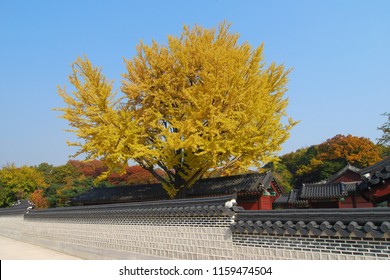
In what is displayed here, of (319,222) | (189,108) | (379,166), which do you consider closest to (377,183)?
(379,166)

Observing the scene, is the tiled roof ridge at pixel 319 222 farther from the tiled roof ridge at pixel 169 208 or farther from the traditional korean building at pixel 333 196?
the traditional korean building at pixel 333 196

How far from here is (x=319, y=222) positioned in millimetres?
4984

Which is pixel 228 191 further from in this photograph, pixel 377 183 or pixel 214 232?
pixel 377 183

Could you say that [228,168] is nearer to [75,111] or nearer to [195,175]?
[195,175]

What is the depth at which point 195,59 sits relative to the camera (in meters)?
12.7

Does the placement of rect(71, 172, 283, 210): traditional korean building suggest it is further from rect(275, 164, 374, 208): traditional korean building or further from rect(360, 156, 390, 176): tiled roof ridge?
rect(275, 164, 374, 208): traditional korean building

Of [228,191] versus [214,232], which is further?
[228,191]

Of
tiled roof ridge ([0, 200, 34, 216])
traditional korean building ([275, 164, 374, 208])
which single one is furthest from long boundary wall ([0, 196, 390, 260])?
traditional korean building ([275, 164, 374, 208])

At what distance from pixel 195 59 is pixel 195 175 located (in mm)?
4833

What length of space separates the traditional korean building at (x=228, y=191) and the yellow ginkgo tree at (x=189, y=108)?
739mm

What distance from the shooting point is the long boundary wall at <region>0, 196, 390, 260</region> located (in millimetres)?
4566

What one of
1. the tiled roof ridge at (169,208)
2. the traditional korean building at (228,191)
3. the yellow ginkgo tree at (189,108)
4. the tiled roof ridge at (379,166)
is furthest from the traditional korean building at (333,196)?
the tiled roof ridge at (379,166)

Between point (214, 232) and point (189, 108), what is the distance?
5.38 m

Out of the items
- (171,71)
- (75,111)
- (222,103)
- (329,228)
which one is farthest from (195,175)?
(329,228)
